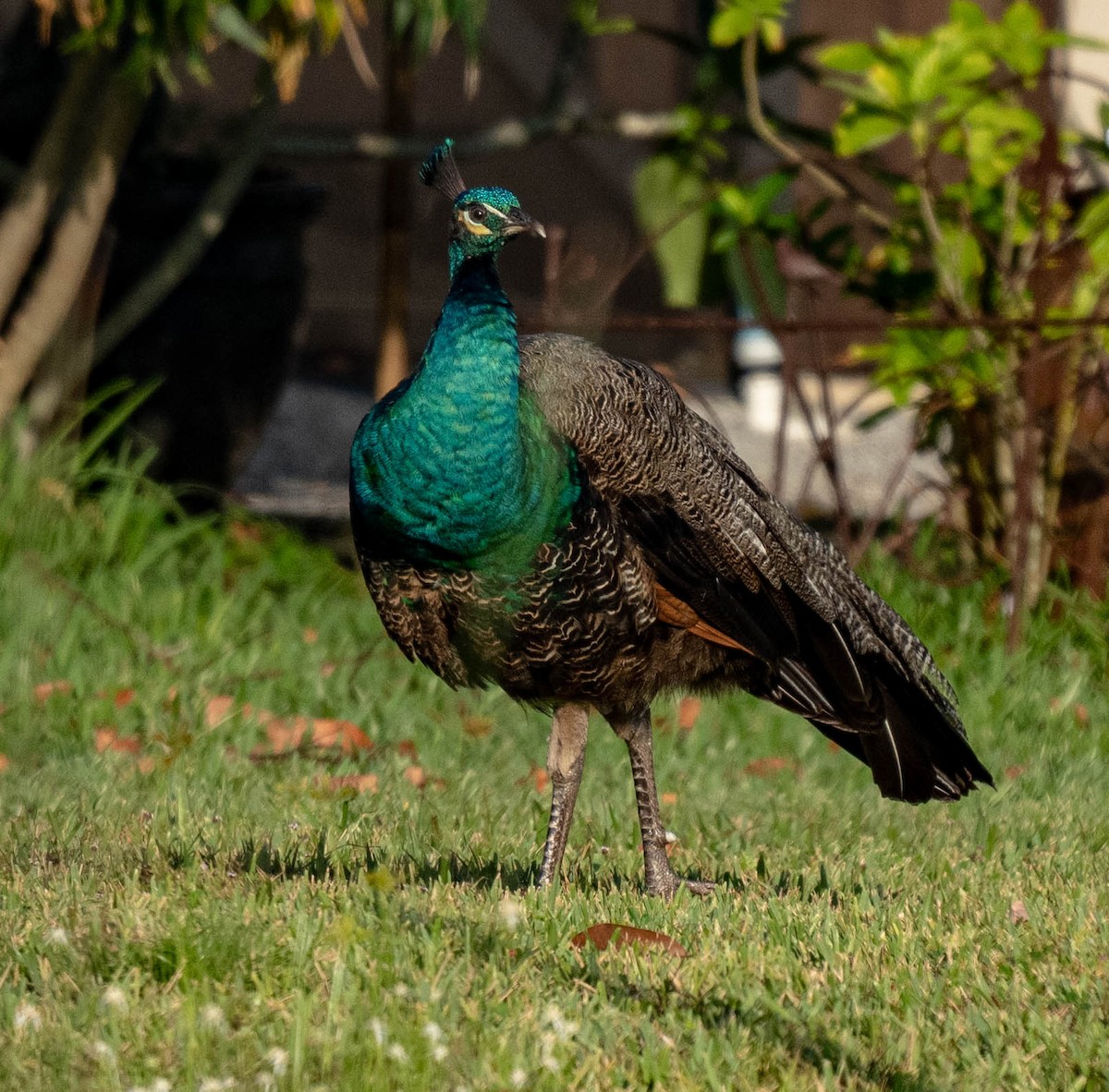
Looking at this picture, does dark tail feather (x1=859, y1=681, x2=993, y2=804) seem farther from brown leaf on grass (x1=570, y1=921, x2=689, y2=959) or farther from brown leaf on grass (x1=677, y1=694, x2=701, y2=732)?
brown leaf on grass (x1=677, y1=694, x2=701, y2=732)

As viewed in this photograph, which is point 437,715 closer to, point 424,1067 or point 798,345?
point 424,1067

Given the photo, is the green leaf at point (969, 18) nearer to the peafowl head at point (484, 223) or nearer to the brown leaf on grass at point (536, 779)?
the brown leaf on grass at point (536, 779)

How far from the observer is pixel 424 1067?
257 centimetres

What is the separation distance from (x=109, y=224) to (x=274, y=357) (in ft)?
2.97

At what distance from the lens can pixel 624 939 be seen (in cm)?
320

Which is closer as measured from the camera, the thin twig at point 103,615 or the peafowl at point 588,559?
the peafowl at point 588,559

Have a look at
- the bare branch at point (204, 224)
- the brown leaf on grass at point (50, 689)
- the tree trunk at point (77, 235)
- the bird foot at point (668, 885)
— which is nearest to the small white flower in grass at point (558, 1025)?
the bird foot at point (668, 885)

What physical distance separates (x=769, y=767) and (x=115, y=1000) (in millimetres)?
3095

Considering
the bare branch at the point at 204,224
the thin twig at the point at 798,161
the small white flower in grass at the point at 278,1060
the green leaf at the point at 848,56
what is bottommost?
the small white flower in grass at the point at 278,1060

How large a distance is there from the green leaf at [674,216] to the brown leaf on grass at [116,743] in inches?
132

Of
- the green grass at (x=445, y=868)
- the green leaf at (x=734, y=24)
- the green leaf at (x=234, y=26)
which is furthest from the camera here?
the green leaf at (x=734, y=24)

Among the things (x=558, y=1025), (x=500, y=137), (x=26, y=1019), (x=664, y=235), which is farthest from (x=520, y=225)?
(x=500, y=137)

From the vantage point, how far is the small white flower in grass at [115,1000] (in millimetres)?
2637

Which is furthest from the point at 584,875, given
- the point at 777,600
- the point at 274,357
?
the point at 274,357
